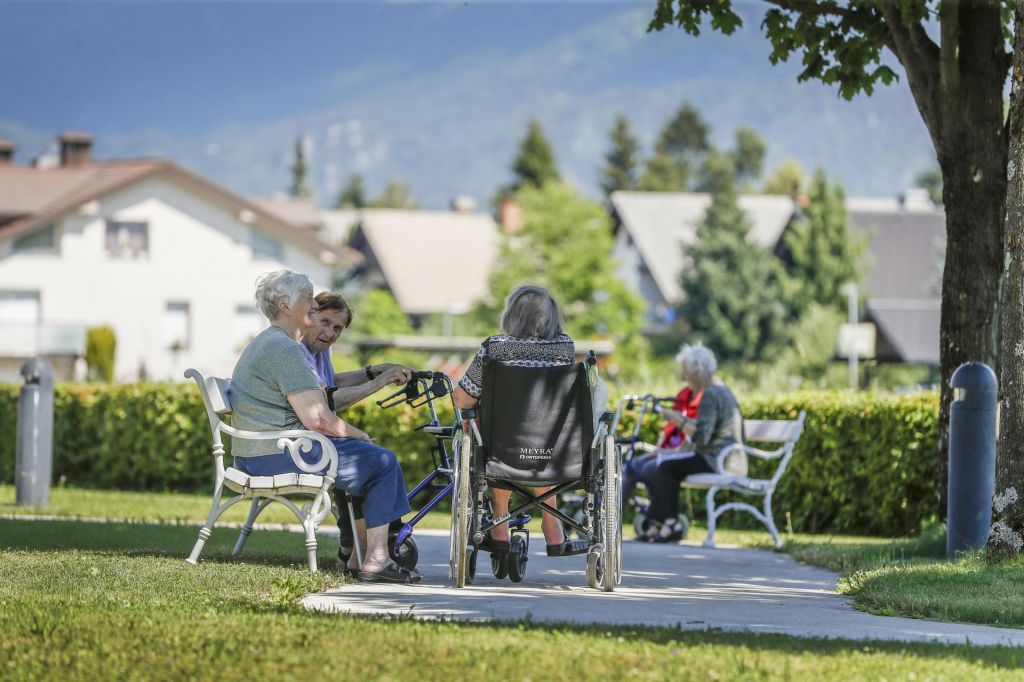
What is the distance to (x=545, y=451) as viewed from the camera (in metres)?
8.41

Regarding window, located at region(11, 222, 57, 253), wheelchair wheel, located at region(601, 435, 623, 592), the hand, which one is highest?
window, located at region(11, 222, 57, 253)

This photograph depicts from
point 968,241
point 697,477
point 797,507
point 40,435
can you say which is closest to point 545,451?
point 968,241

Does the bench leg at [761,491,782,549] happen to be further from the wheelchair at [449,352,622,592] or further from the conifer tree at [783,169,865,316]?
the conifer tree at [783,169,865,316]

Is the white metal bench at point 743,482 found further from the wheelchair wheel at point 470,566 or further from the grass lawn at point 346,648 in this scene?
the grass lawn at point 346,648

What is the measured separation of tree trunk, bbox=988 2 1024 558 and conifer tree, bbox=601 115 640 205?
384 ft

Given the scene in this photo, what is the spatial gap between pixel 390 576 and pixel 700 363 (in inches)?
205

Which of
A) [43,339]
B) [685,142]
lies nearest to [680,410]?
[43,339]

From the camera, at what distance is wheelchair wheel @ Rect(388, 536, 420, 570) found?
895cm

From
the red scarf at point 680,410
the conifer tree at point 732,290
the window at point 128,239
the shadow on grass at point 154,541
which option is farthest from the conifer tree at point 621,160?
the shadow on grass at point 154,541

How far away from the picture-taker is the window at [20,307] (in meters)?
58.8

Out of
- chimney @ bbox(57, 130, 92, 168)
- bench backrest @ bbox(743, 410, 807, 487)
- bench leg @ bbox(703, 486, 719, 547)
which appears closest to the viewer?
bench leg @ bbox(703, 486, 719, 547)

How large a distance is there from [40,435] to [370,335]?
55.8 meters

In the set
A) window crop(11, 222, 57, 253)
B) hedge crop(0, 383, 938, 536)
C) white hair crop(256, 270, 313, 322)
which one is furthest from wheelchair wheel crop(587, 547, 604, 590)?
window crop(11, 222, 57, 253)

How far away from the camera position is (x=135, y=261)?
60.0 metres
